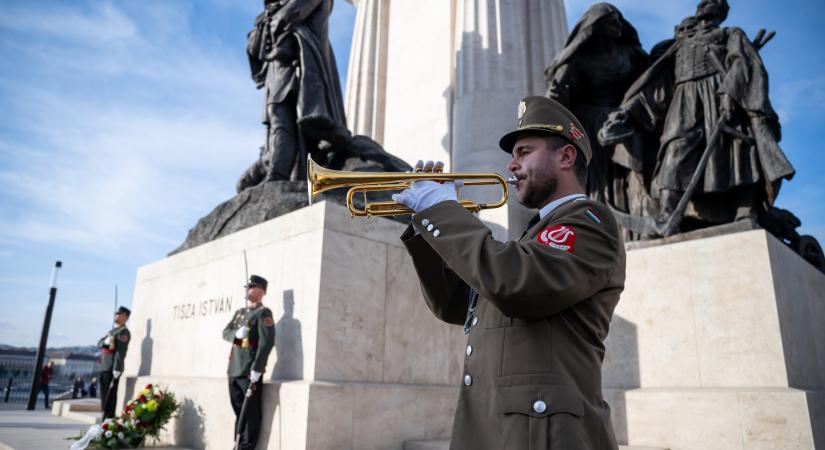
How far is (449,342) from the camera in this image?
8.00 meters

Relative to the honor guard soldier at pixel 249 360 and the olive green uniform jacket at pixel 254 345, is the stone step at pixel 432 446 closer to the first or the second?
Result: the honor guard soldier at pixel 249 360

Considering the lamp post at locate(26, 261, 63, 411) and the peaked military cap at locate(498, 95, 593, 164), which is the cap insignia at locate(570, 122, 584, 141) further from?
the lamp post at locate(26, 261, 63, 411)

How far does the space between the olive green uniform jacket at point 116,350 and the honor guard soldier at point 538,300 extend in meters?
9.48

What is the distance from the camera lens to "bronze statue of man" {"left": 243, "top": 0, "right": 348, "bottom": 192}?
9570 mm

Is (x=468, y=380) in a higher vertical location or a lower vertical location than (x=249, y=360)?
lower

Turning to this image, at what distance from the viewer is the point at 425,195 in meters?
2.28

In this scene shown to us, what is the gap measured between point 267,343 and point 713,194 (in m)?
5.93

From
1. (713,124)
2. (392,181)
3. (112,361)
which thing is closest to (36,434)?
(112,361)

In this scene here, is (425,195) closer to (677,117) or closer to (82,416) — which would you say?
(677,117)

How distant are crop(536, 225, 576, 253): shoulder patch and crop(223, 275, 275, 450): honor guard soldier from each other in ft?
16.6

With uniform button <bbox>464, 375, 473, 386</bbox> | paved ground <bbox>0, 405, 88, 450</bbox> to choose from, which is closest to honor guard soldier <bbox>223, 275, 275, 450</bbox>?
paved ground <bbox>0, 405, 88, 450</bbox>

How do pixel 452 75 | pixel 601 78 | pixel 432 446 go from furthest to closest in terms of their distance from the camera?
pixel 452 75
pixel 601 78
pixel 432 446

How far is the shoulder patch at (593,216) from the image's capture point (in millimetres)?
2148

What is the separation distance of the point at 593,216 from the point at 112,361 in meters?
10.4
